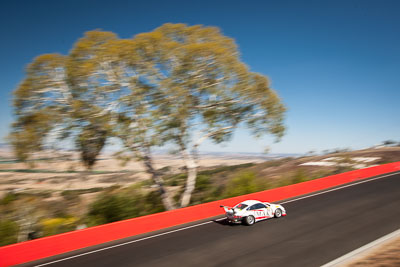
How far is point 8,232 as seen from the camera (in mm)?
11461

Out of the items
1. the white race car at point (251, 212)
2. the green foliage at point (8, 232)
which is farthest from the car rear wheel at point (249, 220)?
the green foliage at point (8, 232)

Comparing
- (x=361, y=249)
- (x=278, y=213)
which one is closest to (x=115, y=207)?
(x=278, y=213)

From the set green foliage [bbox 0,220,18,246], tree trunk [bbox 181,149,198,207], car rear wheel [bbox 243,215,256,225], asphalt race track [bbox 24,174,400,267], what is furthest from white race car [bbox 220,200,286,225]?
green foliage [bbox 0,220,18,246]

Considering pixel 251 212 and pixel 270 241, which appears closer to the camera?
pixel 270 241

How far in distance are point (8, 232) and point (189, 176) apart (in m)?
10.9

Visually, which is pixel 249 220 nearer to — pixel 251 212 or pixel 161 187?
pixel 251 212

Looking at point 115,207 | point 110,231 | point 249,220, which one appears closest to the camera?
point 110,231

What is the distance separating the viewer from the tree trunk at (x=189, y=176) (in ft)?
60.8

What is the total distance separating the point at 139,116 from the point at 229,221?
26.9 ft

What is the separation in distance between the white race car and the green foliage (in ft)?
30.3

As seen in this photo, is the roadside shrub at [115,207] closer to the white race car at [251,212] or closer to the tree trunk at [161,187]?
the tree trunk at [161,187]

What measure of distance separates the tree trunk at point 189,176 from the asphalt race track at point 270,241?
6.90m

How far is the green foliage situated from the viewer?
36.8 ft

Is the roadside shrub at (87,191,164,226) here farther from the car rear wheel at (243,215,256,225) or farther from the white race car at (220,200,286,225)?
the car rear wheel at (243,215,256,225)
